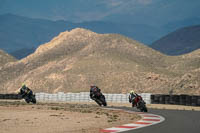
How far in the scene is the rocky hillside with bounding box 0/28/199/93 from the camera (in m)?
98.1

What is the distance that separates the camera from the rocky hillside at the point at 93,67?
98.1m

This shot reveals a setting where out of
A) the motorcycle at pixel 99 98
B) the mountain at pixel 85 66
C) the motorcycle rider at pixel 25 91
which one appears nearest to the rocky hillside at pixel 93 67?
the mountain at pixel 85 66

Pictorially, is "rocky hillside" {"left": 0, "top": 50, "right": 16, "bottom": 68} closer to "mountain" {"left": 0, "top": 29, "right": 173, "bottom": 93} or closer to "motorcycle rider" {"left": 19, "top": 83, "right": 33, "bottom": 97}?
"mountain" {"left": 0, "top": 29, "right": 173, "bottom": 93}

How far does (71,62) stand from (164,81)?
33.1 m

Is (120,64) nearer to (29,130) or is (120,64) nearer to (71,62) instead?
(71,62)

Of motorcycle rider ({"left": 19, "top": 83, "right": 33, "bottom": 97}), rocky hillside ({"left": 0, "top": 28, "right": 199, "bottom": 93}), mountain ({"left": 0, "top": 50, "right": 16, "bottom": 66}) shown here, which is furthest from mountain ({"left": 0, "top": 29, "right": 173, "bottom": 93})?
motorcycle rider ({"left": 19, "top": 83, "right": 33, "bottom": 97})

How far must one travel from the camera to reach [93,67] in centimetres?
10975

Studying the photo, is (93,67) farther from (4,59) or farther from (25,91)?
(25,91)

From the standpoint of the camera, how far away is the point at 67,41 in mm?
141250

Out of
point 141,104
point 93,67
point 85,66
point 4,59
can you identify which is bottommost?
point 141,104

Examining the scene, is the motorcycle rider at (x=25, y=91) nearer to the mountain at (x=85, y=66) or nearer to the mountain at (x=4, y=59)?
the mountain at (x=85, y=66)

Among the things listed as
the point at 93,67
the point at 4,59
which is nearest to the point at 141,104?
the point at 93,67

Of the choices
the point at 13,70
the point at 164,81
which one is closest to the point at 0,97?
the point at 164,81

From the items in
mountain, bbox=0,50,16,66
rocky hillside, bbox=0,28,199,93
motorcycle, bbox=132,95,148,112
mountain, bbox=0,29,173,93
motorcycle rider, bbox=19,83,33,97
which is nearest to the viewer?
motorcycle, bbox=132,95,148,112
